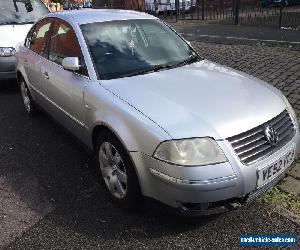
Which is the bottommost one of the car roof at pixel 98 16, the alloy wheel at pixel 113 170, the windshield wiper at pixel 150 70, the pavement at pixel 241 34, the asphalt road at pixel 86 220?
the asphalt road at pixel 86 220

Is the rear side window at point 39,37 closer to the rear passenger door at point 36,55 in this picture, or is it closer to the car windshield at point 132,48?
the rear passenger door at point 36,55

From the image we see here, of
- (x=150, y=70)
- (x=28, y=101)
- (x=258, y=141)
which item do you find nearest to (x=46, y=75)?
(x=28, y=101)

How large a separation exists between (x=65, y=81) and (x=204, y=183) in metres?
2.11

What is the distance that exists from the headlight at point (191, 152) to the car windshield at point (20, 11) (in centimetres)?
607

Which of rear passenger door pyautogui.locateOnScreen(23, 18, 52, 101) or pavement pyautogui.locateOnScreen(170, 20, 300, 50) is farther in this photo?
pavement pyautogui.locateOnScreen(170, 20, 300, 50)

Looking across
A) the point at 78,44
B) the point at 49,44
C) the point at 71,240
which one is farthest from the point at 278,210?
the point at 49,44

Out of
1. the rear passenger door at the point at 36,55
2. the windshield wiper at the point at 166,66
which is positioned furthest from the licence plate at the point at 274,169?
the rear passenger door at the point at 36,55

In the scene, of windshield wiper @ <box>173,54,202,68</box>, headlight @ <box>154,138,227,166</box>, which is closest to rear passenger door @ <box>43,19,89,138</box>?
windshield wiper @ <box>173,54,202,68</box>

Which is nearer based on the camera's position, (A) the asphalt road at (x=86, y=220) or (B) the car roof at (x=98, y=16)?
(A) the asphalt road at (x=86, y=220)

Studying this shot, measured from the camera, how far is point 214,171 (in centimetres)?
271

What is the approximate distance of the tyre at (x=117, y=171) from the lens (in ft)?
10.2

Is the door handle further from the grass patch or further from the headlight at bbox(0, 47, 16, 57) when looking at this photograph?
the grass patch

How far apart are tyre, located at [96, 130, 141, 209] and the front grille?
2.85 feet

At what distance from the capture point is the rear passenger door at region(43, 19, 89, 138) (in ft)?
12.6
